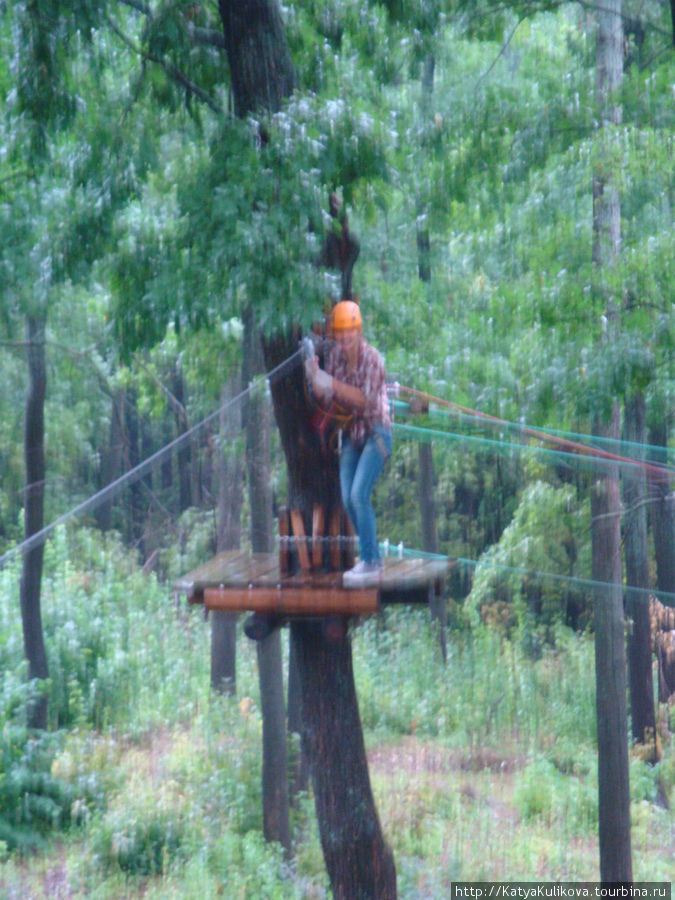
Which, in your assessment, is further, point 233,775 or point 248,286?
point 233,775

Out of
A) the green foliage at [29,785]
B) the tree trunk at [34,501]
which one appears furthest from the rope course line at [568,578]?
the green foliage at [29,785]

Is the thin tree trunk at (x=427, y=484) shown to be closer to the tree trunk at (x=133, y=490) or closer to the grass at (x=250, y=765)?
the grass at (x=250, y=765)

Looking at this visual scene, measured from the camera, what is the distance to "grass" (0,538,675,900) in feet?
31.3

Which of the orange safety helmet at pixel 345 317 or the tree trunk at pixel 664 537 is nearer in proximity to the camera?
the orange safety helmet at pixel 345 317

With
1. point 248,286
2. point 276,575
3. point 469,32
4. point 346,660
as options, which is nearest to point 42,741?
point 346,660

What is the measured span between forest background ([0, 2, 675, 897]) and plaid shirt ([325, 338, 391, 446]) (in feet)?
1.08

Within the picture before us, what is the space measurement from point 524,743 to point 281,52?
9.73 meters

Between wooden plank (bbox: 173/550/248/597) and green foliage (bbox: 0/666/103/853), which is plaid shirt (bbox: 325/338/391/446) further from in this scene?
green foliage (bbox: 0/666/103/853)

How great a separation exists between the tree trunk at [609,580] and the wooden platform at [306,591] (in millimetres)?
3716

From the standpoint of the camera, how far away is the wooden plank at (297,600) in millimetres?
5094

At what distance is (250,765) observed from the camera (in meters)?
11.0

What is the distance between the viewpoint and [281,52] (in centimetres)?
629

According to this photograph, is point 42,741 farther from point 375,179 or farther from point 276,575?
point 375,179

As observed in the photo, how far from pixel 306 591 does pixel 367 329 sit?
4.86 metres
